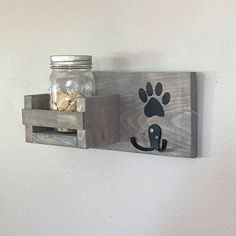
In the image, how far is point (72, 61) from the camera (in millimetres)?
1052

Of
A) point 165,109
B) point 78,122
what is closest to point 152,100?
point 165,109

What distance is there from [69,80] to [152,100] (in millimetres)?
185

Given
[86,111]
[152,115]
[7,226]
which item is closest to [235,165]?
[152,115]

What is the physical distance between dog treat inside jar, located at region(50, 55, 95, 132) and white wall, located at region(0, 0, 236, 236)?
0.26ft

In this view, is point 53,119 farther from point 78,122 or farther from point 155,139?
point 155,139

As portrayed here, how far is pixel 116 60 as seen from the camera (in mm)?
1115

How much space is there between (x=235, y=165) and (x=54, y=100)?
1.32 feet

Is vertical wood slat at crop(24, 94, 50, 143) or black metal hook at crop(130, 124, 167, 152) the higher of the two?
vertical wood slat at crop(24, 94, 50, 143)

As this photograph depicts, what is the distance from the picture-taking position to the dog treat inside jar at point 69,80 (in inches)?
41.2

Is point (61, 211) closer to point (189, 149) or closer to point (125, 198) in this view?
point (125, 198)

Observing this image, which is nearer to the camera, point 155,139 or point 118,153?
point 155,139

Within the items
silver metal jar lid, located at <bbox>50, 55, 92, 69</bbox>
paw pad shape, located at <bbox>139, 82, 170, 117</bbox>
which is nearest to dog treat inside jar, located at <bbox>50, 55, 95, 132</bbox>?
silver metal jar lid, located at <bbox>50, 55, 92, 69</bbox>

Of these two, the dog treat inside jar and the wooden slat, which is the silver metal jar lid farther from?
the wooden slat

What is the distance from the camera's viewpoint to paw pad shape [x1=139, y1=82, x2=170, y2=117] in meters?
1.01
